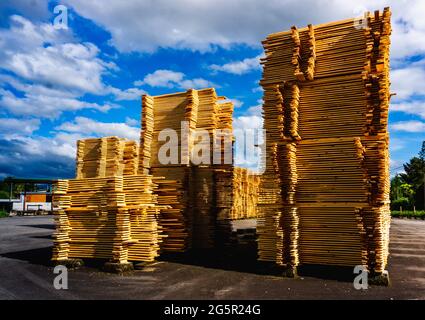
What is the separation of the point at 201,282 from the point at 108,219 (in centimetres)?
384

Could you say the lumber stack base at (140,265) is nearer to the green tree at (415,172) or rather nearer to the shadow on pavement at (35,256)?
the shadow on pavement at (35,256)

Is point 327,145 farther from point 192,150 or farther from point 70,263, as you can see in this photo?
point 70,263

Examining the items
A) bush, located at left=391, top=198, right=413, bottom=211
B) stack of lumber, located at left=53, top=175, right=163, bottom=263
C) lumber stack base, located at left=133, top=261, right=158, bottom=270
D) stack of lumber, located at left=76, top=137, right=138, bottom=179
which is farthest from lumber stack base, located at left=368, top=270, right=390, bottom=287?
bush, located at left=391, top=198, right=413, bottom=211

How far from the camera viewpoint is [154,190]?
512 inches

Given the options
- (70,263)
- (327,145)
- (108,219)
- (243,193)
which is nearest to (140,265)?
(108,219)

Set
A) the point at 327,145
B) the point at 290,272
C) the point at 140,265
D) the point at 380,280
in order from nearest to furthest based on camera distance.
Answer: the point at 380,280
the point at 290,272
the point at 327,145
the point at 140,265

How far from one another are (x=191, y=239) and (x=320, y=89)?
7.66 m

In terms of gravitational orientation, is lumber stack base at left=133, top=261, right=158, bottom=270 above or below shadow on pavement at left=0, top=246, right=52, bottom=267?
above

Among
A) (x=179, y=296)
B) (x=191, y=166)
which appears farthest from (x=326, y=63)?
(x=179, y=296)

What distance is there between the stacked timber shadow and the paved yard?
0.83 meters

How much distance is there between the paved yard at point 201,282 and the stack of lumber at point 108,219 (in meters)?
0.64

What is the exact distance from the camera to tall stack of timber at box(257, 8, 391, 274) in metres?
9.73

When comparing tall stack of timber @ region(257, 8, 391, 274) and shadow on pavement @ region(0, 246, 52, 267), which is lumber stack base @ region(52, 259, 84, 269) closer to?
shadow on pavement @ region(0, 246, 52, 267)

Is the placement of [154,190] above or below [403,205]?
above
